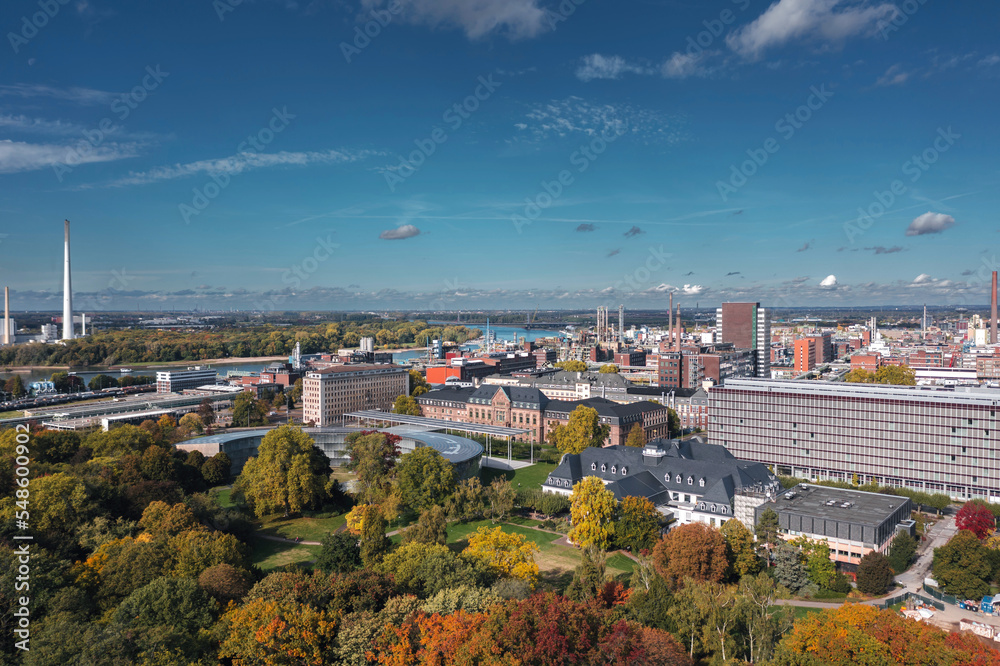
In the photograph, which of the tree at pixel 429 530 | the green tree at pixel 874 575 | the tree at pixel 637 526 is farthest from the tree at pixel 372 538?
the green tree at pixel 874 575

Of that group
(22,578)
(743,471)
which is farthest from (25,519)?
(743,471)

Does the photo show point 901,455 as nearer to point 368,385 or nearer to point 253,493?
point 253,493

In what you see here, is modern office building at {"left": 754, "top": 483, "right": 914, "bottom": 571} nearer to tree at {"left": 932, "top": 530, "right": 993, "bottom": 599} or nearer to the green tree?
the green tree

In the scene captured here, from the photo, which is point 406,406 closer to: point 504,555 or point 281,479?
point 281,479

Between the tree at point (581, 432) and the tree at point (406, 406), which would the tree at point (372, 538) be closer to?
the tree at point (581, 432)

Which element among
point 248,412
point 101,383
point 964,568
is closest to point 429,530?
point 964,568

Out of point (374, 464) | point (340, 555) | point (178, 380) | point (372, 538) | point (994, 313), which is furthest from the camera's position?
point (994, 313)
